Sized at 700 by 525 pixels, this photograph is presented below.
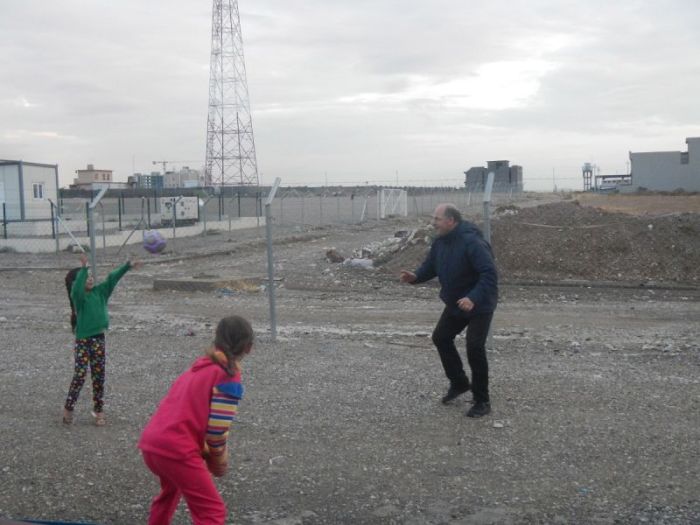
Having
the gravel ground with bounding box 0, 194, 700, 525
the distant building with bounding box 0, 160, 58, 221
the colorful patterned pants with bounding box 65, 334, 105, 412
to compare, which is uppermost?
the distant building with bounding box 0, 160, 58, 221

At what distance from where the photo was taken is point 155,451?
13.0ft

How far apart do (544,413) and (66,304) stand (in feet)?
34.0

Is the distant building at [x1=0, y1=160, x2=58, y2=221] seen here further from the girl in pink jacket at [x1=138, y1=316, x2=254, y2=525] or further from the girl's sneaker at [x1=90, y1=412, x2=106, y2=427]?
the girl in pink jacket at [x1=138, y1=316, x2=254, y2=525]

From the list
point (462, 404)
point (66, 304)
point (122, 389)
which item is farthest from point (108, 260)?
point (462, 404)

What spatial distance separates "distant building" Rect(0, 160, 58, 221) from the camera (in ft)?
106

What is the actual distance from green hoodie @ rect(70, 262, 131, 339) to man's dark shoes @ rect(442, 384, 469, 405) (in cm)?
289

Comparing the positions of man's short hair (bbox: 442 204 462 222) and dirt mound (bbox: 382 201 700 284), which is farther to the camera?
dirt mound (bbox: 382 201 700 284)

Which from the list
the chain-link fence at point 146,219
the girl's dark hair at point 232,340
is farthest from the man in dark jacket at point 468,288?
the chain-link fence at point 146,219

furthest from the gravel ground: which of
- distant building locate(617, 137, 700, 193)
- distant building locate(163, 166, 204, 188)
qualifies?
distant building locate(163, 166, 204, 188)

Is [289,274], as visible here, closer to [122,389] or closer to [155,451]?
[122,389]

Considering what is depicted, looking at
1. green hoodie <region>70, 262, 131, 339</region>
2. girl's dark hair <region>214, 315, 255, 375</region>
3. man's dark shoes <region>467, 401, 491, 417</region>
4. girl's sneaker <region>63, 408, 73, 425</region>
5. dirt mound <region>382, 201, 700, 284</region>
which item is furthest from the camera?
dirt mound <region>382, 201, 700, 284</region>

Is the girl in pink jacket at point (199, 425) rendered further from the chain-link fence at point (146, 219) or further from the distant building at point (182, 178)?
the distant building at point (182, 178)

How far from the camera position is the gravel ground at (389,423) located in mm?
5168

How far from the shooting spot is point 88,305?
6680 millimetres
